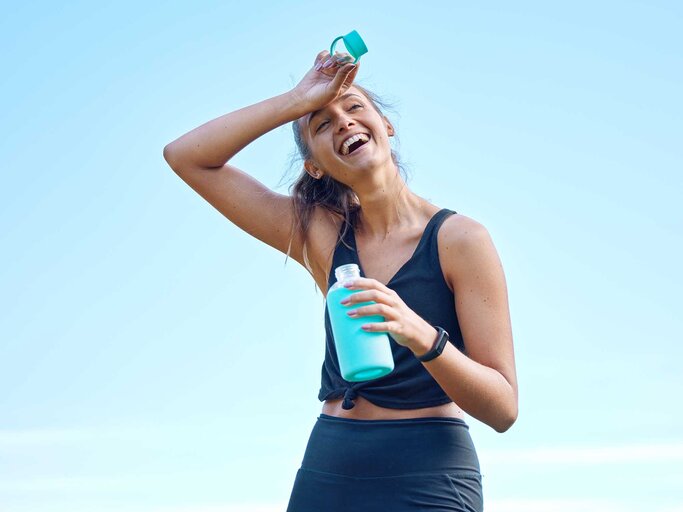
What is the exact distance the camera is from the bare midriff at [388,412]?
12.0ft

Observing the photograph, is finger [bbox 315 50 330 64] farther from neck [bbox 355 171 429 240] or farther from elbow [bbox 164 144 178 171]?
elbow [bbox 164 144 178 171]

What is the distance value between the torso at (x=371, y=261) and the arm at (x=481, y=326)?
119mm

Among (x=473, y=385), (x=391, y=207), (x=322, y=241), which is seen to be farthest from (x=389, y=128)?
(x=473, y=385)

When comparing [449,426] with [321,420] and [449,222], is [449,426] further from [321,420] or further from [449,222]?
[449,222]

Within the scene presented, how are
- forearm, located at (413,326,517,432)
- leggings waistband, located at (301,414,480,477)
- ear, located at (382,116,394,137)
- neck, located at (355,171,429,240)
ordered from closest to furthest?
forearm, located at (413,326,517,432) < leggings waistband, located at (301,414,480,477) < neck, located at (355,171,429,240) < ear, located at (382,116,394,137)

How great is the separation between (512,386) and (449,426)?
0.30 m

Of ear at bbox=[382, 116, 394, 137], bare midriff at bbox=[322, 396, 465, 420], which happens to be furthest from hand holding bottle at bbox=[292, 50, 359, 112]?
Result: bare midriff at bbox=[322, 396, 465, 420]

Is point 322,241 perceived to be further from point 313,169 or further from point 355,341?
point 355,341

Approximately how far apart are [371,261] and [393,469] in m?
0.96

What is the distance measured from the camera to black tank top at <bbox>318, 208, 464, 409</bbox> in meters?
3.66

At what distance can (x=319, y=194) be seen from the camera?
449 centimetres

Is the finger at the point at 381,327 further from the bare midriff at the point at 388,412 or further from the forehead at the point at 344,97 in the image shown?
the forehead at the point at 344,97

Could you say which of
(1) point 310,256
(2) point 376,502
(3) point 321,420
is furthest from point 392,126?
(2) point 376,502

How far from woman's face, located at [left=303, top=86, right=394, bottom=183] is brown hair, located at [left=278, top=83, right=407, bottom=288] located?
140 millimetres
